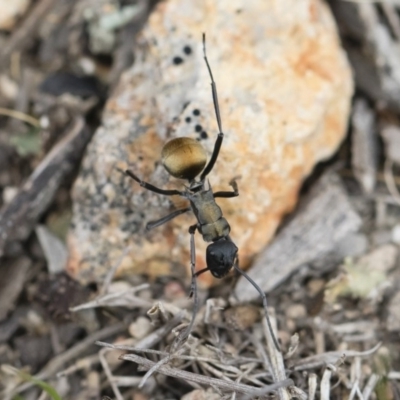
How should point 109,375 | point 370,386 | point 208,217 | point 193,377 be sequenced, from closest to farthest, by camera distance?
point 193,377
point 370,386
point 109,375
point 208,217

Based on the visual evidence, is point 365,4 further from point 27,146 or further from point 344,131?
point 27,146

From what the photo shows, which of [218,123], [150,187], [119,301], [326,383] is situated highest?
[218,123]

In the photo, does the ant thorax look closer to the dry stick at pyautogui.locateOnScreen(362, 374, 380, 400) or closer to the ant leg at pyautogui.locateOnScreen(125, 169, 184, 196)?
the ant leg at pyautogui.locateOnScreen(125, 169, 184, 196)

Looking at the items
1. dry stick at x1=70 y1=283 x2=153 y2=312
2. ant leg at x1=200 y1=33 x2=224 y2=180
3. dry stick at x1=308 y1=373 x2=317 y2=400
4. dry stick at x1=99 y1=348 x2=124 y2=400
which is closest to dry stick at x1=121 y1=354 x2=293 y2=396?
dry stick at x1=308 y1=373 x2=317 y2=400

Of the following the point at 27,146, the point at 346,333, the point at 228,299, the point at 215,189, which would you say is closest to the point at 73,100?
the point at 27,146

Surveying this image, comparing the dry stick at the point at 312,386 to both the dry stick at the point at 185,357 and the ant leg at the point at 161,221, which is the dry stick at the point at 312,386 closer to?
the dry stick at the point at 185,357

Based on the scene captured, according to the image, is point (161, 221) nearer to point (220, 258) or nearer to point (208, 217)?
point (208, 217)

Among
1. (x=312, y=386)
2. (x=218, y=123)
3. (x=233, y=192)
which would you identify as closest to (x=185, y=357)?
(x=312, y=386)

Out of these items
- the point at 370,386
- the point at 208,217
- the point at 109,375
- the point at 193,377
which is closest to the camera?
the point at 193,377
